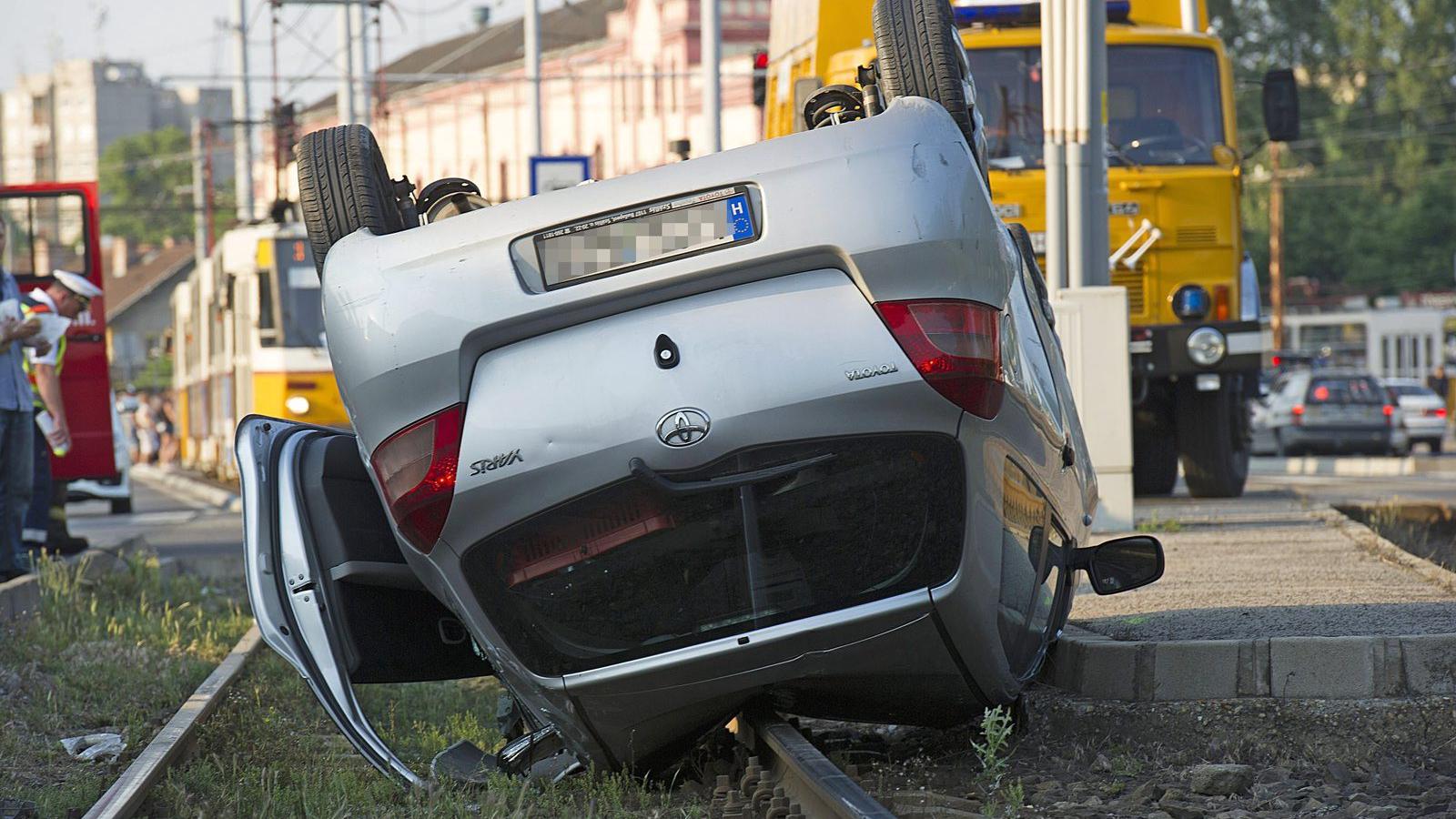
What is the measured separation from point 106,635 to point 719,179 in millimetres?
5780

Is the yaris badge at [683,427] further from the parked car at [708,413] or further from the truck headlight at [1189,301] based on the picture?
the truck headlight at [1189,301]

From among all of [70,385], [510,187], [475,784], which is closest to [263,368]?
[70,385]

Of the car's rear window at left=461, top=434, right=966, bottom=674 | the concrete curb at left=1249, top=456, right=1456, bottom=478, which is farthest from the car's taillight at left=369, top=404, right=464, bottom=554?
the concrete curb at left=1249, top=456, right=1456, bottom=478

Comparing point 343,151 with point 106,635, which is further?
point 106,635

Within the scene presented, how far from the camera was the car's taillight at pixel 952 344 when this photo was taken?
4133 millimetres

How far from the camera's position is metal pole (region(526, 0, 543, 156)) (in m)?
28.3

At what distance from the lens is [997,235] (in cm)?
442

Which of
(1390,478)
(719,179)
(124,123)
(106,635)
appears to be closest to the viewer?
(719,179)

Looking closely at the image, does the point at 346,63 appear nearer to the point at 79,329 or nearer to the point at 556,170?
the point at 556,170

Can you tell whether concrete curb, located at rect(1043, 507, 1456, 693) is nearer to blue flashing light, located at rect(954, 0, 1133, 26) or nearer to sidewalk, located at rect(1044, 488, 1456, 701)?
sidewalk, located at rect(1044, 488, 1456, 701)

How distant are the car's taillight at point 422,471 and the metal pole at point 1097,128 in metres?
7.98

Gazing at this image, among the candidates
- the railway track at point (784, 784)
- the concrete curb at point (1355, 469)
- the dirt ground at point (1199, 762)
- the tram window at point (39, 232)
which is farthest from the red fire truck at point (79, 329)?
the concrete curb at point (1355, 469)

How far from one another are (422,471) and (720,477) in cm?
68

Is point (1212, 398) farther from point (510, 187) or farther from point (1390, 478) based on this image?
point (510, 187)
